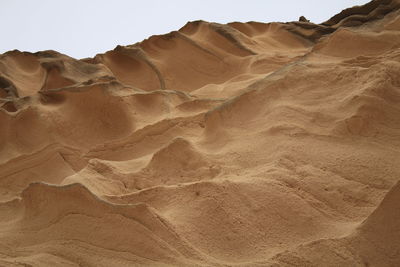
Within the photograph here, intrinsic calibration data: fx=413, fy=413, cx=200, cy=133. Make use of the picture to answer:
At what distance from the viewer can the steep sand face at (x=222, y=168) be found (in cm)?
149

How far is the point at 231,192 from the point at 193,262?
38cm

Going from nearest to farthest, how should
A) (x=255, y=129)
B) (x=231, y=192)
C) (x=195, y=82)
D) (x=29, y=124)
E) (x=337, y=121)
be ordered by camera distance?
(x=231, y=192), (x=337, y=121), (x=255, y=129), (x=29, y=124), (x=195, y=82)

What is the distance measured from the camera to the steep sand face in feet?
4.87

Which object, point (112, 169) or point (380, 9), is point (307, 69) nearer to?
point (112, 169)

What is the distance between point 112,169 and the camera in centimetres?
211

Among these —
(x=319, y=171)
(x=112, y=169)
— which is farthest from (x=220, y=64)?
(x=319, y=171)

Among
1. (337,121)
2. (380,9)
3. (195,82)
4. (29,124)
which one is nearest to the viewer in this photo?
(337,121)

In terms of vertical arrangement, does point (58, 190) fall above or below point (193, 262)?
above

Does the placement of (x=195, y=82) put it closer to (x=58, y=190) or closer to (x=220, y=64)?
(x=220, y=64)

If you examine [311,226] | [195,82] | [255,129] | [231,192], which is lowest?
[311,226]

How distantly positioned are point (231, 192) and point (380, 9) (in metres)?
2.59

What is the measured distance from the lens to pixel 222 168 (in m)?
1.97

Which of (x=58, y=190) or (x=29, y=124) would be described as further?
(x=29, y=124)

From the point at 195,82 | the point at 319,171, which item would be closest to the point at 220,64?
the point at 195,82
